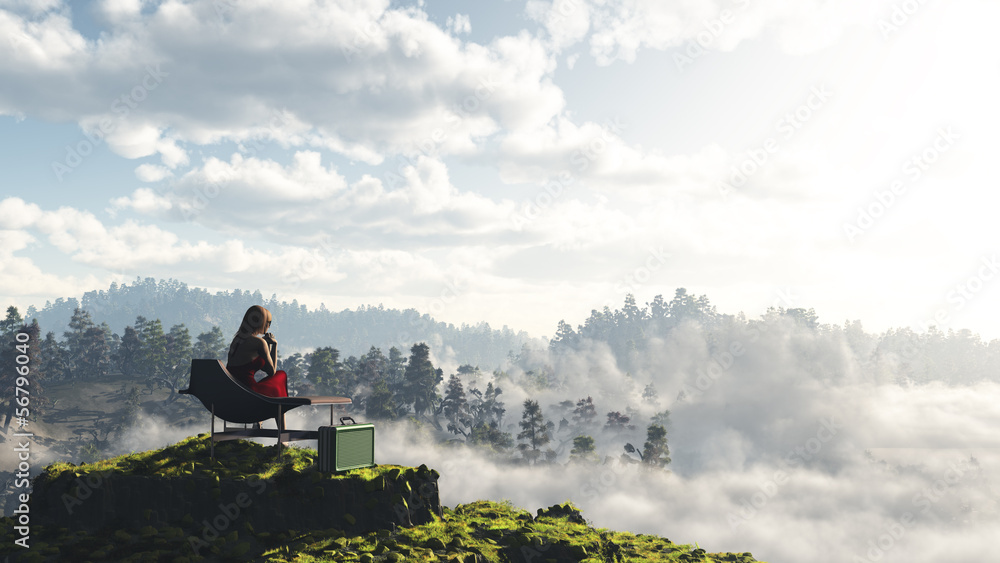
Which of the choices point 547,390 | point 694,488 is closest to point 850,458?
point 694,488

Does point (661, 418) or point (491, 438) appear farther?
point (661, 418)

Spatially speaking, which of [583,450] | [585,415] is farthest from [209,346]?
[585,415]

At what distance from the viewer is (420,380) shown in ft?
333

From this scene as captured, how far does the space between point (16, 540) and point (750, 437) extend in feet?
526

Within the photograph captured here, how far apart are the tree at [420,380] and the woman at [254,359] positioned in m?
86.9

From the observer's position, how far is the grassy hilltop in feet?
35.1

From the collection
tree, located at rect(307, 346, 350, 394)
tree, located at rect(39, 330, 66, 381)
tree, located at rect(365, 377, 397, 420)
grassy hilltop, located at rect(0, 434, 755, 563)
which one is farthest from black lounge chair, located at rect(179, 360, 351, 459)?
tree, located at rect(39, 330, 66, 381)

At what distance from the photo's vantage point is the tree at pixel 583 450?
88562 millimetres

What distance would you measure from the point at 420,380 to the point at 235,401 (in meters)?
90.5

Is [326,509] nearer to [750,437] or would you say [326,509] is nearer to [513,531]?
[513,531]

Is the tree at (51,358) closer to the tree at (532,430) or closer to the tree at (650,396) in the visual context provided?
the tree at (532,430)

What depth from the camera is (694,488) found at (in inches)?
4395

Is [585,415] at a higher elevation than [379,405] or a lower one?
lower

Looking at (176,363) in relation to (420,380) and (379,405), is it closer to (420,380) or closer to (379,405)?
(379,405)
